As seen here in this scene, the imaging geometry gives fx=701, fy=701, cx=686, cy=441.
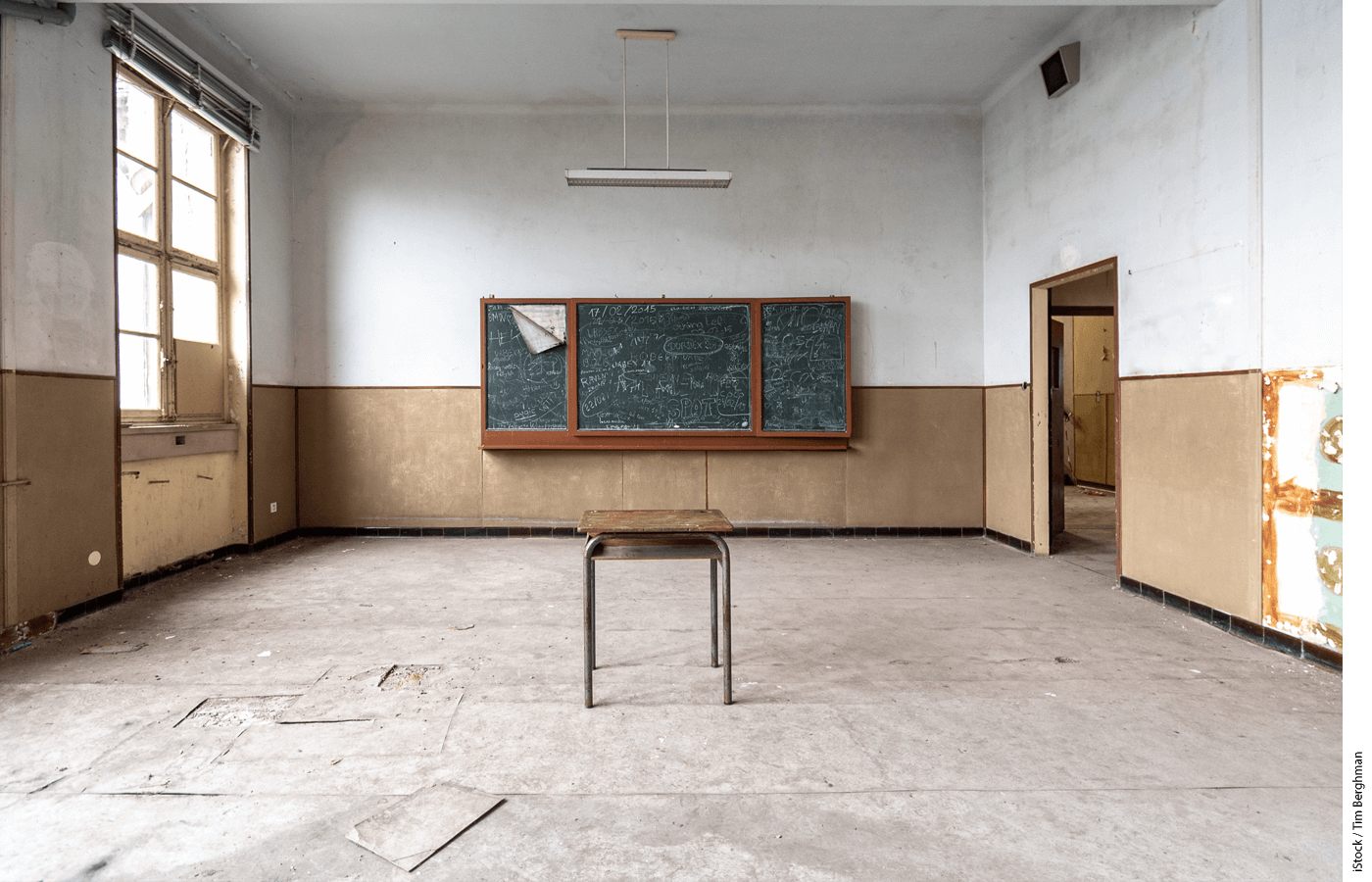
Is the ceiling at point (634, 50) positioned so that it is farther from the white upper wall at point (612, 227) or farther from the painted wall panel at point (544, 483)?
the painted wall panel at point (544, 483)

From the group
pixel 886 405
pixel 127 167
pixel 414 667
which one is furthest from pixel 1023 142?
pixel 127 167

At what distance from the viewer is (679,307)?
593 centimetres

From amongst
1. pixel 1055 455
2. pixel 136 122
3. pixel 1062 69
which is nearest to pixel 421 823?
pixel 136 122

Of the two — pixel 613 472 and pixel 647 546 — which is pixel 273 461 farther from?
pixel 647 546

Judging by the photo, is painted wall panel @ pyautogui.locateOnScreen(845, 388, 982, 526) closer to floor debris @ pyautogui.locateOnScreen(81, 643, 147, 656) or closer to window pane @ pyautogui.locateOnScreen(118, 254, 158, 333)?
floor debris @ pyautogui.locateOnScreen(81, 643, 147, 656)

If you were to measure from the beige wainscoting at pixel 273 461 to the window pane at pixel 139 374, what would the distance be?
830 millimetres

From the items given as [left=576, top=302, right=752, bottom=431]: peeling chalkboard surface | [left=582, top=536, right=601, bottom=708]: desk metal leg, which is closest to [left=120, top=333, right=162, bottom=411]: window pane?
[left=576, top=302, right=752, bottom=431]: peeling chalkboard surface

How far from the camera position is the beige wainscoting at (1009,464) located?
17.6 feet

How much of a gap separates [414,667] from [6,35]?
3.54 metres

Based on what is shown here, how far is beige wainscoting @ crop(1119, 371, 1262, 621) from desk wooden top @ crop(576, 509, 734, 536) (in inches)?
101

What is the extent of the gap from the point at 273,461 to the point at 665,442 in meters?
3.20

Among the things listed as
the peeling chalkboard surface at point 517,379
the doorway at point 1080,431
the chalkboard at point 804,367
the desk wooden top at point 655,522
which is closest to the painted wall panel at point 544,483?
the peeling chalkboard surface at point 517,379

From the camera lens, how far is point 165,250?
4.62m

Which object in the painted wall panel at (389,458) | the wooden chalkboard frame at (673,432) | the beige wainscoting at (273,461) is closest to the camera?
the beige wainscoting at (273,461)
